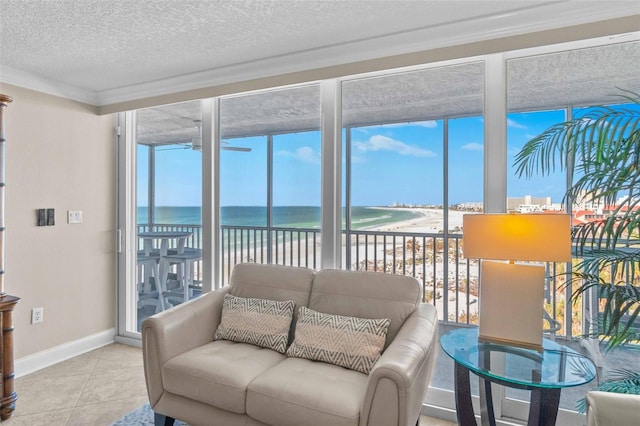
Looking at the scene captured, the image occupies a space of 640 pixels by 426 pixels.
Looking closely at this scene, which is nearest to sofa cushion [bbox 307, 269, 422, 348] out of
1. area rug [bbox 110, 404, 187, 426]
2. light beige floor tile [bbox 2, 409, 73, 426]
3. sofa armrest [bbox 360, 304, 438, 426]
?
sofa armrest [bbox 360, 304, 438, 426]

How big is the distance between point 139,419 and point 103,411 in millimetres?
309

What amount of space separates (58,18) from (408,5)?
6.62 feet

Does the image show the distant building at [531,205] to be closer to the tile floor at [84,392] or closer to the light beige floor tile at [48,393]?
the tile floor at [84,392]

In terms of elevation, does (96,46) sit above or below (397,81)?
above

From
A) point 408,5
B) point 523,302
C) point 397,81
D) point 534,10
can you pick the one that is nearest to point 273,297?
point 523,302

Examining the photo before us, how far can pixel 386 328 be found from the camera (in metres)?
2.06

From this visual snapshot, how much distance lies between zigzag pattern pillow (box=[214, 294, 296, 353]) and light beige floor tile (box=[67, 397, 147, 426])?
785 mm

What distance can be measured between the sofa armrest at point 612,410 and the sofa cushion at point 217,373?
57.5 inches

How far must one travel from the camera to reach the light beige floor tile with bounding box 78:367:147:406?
2.59 metres

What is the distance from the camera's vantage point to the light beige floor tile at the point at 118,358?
3094 millimetres

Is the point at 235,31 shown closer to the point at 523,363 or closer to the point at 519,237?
the point at 519,237

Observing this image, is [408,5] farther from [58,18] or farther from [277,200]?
[58,18]

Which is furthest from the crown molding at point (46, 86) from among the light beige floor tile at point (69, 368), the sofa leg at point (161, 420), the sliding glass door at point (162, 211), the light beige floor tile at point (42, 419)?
the sofa leg at point (161, 420)

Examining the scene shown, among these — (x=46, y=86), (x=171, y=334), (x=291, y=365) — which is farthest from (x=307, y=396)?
(x=46, y=86)
